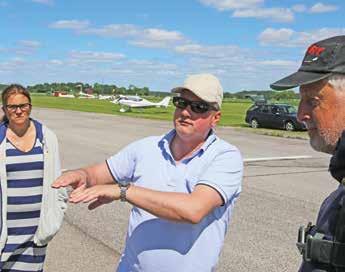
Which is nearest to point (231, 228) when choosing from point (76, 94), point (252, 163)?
point (252, 163)

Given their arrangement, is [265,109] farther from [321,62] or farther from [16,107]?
[321,62]

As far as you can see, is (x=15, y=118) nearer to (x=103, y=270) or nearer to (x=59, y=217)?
(x=59, y=217)

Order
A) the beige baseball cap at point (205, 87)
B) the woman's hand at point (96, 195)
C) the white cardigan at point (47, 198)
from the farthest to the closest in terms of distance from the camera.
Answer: the white cardigan at point (47, 198)
the beige baseball cap at point (205, 87)
the woman's hand at point (96, 195)

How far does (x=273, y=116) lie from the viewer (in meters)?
32.1

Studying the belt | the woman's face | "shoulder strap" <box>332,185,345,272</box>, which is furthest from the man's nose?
the woman's face

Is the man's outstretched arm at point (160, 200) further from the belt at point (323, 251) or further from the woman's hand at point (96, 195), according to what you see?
the belt at point (323, 251)

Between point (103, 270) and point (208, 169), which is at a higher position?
point (208, 169)

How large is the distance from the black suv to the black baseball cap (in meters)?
29.0

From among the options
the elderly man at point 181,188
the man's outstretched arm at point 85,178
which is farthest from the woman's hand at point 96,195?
the man's outstretched arm at point 85,178

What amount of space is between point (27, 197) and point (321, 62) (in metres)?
2.84

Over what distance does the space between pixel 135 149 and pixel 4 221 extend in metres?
1.52

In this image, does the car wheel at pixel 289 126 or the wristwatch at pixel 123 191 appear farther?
the car wheel at pixel 289 126

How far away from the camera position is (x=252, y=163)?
49.3ft

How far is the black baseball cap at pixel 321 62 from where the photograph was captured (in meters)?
1.79
